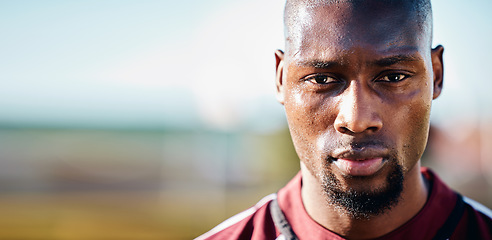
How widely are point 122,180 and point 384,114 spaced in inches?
1362

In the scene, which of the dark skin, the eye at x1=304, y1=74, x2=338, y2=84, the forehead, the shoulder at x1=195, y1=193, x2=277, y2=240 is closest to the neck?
the dark skin

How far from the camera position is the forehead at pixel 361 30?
195cm

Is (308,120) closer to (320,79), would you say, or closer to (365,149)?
(320,79)

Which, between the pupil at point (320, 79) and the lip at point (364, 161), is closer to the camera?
the lip at point (364, 161)

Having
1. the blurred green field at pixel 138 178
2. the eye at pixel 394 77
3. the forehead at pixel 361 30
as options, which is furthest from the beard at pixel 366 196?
the blurred green field at pixel 138 178

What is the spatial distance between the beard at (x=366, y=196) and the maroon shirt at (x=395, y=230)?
16 cm

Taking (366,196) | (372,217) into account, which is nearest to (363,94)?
(366,196)

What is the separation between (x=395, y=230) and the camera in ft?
6.92

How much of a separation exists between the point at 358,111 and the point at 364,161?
0.73ft

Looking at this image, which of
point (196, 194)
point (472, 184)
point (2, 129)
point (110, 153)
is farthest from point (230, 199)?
point (2, 129)

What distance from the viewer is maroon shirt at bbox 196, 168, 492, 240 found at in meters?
2.12

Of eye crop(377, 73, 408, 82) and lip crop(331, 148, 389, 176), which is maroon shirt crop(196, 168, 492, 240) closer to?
lip crop(331, 148, 389, 176)

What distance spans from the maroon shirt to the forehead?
32.5 inches

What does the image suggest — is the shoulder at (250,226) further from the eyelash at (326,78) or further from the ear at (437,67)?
the ear at (437,67)
